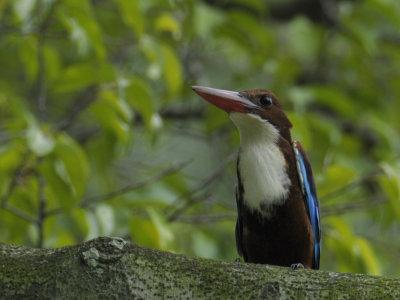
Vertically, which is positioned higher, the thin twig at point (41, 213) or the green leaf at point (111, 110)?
the green leaf at point (111, 110)

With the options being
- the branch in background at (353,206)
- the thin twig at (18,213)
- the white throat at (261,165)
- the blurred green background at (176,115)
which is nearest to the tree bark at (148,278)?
the white throat at (261,165)

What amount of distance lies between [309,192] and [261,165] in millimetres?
319

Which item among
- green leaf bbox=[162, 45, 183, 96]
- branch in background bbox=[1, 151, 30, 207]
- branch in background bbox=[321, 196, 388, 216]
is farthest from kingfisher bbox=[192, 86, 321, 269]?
branch in background bbox=[1, 151, 30, 207]

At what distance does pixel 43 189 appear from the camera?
4.23m

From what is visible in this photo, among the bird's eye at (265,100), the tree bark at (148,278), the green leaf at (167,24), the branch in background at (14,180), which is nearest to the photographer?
the tree bark at (148,278)

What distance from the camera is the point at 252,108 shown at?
3775 millimetres

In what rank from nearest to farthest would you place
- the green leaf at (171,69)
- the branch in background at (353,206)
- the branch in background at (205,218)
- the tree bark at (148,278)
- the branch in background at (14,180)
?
the tree bark at (148,278), the branch in background at (14,180), the branch in background at (353,206), the branch in background at (205,218), the green leaf at (171,69)

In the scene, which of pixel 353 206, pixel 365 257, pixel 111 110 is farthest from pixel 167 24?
pixel 365 257

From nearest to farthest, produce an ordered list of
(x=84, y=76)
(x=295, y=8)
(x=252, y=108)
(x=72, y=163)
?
(x=252, y=108)
(x=72, y=163)
(x=84, y=76)
(x=295, y=8)

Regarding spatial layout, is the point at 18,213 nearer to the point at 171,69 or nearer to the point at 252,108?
the point at 171,69

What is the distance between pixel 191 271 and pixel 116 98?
2211 millimetres

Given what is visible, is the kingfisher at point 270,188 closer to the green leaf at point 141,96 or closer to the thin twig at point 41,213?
the green leaf at point 141,96

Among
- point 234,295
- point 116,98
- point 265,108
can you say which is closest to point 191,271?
point 234,295

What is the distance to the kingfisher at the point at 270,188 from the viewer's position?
11.6 feet
